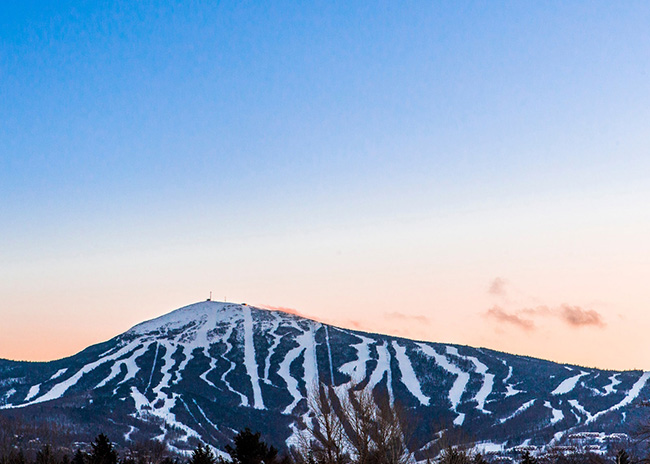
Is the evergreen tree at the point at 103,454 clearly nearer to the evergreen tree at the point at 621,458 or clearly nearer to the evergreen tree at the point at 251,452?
the evergreen tree at the point at 251,452

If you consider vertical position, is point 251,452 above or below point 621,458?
above

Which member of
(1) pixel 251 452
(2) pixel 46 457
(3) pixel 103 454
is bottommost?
(2) pixel 46 457

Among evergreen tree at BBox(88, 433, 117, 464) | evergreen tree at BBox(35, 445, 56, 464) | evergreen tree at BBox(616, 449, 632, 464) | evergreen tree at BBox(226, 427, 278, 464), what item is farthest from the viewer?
evergreen tree at BBox(35, 445, 56, 464)

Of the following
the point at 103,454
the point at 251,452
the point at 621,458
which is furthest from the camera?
the point at 103,454

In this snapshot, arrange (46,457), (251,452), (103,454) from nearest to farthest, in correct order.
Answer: (251,452), (103,454), (46,457)

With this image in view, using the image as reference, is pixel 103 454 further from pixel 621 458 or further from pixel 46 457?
pixel 621 458

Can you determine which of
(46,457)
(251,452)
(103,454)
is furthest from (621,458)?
(46,457)

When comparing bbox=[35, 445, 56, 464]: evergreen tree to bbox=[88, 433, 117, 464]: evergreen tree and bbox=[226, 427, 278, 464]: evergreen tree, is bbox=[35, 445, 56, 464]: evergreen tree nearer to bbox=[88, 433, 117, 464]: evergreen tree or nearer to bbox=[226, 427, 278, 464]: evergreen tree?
bbox=[88, 433, 117, 464]: evergreen tree

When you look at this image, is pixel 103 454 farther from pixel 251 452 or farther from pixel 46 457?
pixel 251 452

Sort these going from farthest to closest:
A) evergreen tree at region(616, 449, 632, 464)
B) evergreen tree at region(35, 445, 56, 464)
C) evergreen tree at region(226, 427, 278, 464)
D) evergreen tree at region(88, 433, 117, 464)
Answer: evergreen tree at region(35, 445, 56, 464) → evergreen tree at region(88, 433, 117, 464) → evergreen tree at region(226, 427, 278, 464) → evergreen tree at region(616, 449, 632, 464)

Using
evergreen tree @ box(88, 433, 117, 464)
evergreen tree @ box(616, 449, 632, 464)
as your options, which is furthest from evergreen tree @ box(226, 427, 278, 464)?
evergreen tree @ box(616, 449, 632, 464)

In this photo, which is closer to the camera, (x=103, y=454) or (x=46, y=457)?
(x=103, y=454)

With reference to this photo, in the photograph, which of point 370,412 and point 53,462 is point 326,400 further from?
point 53,462

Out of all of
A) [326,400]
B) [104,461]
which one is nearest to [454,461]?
[326,400]
